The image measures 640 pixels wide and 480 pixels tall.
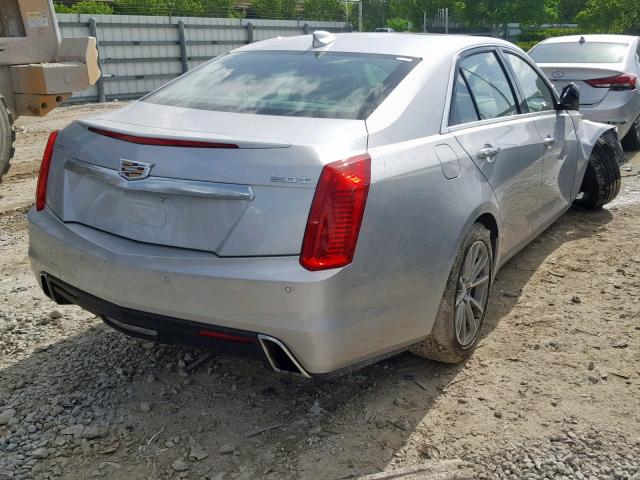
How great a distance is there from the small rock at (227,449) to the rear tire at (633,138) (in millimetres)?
7703

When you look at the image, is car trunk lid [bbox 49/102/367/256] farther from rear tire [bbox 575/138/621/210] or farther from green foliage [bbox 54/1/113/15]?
green foliage [bbox 54/1/113/15]

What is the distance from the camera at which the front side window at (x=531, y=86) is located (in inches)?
173

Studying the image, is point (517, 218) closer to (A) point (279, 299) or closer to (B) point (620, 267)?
(B) point (620, 267)

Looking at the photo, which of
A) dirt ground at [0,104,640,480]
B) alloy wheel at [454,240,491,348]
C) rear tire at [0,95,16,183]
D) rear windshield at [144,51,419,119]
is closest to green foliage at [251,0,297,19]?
rear tire at [0,95,16,183]

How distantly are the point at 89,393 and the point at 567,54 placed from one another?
25.0 ft

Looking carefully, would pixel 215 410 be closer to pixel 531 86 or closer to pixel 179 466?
pixel 179 466

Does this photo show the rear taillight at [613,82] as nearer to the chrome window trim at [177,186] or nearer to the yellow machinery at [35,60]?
the yellow machinery at [35,60]

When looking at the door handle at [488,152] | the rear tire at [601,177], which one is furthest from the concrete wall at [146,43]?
the door handle at [488,152]

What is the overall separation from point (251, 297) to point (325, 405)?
2.76ft

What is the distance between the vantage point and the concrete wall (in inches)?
666

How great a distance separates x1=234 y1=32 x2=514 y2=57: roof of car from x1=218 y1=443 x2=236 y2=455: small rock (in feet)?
6.61

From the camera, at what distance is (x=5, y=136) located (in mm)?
6980

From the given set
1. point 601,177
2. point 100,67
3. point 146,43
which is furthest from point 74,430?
point 146,43

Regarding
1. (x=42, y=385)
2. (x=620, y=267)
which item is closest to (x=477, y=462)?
(x=42, y=385)
